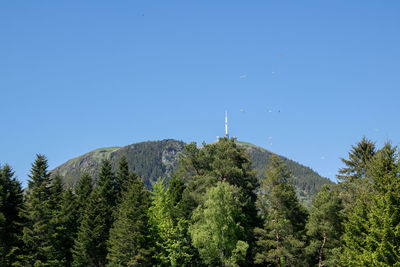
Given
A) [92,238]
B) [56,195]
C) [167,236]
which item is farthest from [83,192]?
[167,236]

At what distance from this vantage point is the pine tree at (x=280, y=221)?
54594 millimetres

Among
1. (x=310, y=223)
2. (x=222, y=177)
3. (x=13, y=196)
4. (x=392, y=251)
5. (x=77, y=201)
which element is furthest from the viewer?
(x=77, y=201)

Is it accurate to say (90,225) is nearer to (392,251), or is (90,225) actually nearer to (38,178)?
(38,178)

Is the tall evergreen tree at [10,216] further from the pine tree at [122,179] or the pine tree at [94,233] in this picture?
the pine tree at [122,179]

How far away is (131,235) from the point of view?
56.5 m

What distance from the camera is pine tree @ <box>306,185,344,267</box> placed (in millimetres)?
55281

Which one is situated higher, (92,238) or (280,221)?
(280,221)

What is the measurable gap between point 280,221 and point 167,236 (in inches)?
638

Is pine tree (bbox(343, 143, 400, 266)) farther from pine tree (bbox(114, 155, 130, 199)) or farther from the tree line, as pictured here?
pine tree (bbox(114, 155, 130, 199))

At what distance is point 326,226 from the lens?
54.9m

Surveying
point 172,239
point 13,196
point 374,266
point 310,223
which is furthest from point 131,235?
point 374,266

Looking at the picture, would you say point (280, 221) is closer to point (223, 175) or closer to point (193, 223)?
point (223, 175)

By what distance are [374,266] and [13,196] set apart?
4940 cm

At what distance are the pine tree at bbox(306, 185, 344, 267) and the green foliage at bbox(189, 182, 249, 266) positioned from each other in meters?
9.43
